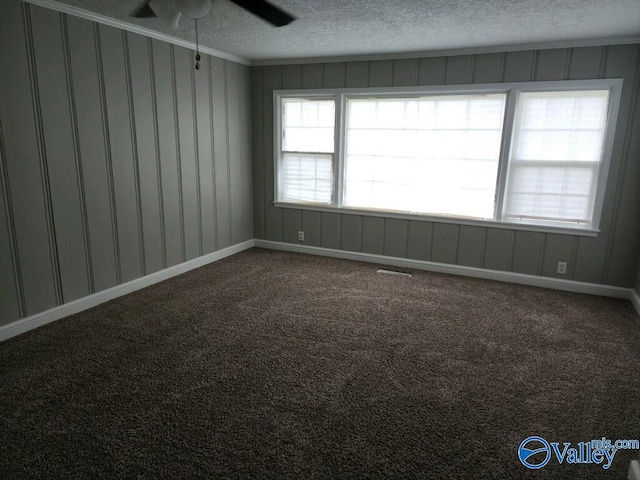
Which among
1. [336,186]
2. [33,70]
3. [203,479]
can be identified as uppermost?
[33,70]

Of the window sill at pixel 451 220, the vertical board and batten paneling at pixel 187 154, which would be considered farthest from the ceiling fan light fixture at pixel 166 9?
the window sill at pixel 451 220

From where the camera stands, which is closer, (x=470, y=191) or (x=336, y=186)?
(x=470, y=191)

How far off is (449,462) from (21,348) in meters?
2.75

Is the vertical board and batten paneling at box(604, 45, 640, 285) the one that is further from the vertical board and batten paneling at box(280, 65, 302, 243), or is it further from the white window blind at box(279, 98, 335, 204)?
the vertical board and batten paneling at box(280, 65, 302, 243)

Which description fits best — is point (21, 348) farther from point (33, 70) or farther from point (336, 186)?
point (336, 186)

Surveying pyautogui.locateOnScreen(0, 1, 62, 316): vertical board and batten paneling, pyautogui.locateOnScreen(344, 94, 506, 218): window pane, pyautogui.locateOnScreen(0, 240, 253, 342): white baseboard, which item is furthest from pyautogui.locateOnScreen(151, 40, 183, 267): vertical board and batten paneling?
pyautogui.locateOnScreen(344, 94, 506, 218): window pane

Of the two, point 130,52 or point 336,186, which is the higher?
point 130,52

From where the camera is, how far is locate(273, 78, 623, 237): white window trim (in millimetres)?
3717

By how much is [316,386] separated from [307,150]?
3.32m

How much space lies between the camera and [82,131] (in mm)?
3256

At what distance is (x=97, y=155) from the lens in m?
3.40

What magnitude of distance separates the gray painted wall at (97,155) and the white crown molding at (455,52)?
2.36 feet

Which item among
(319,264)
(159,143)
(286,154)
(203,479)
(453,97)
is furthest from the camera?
(286,154)

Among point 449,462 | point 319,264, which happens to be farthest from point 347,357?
point 319,264
